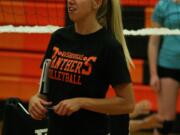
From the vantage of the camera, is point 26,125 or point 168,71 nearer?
point 26,125

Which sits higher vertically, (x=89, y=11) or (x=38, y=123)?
(x=89, y=11)

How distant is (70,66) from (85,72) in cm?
7

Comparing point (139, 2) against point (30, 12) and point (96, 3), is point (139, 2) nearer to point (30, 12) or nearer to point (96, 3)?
point (30, 12)

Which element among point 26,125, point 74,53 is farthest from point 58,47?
point 26,125

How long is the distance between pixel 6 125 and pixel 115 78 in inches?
25.4

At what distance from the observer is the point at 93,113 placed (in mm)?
1825

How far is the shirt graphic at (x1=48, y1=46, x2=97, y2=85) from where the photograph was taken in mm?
1787

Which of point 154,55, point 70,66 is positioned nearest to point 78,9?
point 70,66

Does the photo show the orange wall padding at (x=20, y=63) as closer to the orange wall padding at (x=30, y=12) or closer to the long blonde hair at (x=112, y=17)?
the orange wall padding at (x=30, y=12)

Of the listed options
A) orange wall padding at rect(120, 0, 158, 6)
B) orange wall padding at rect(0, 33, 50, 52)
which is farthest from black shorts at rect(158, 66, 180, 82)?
orange wall padding at rect(0, 33, 50, 52)

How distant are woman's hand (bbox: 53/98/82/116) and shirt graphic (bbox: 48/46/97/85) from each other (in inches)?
3.6

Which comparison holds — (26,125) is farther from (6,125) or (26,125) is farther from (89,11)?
(89,11)

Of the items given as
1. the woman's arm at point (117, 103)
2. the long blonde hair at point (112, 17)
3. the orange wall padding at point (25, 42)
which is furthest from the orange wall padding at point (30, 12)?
the woman's arm at point (117, 103)

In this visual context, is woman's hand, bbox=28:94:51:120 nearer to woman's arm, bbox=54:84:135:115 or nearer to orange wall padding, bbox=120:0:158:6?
woman's arm, bbox=54:84:135:115
